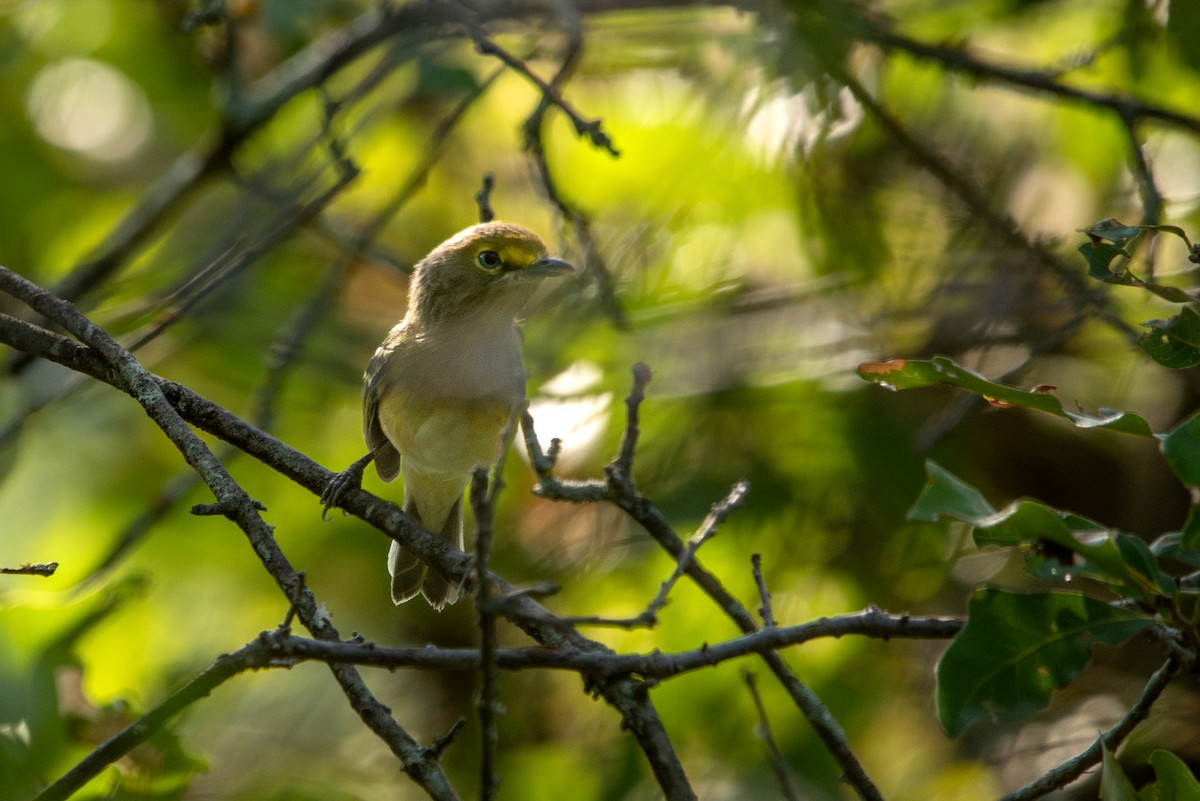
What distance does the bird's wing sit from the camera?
4281mm

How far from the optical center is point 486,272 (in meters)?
4.30

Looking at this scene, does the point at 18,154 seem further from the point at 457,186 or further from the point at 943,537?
the point at 943,537

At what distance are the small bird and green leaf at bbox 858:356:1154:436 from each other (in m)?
1.71

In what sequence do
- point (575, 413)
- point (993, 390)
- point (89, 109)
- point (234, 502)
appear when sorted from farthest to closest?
point (89, 109) < point (575, 413) < point (234, 502) < point (993, 390)

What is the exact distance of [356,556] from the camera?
5.45 meters

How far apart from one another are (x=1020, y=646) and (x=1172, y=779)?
1.37 ft

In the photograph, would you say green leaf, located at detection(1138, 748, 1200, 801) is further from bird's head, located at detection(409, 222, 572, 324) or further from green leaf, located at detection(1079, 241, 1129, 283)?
bird's head, located at detection(409, 222, 572, 324)

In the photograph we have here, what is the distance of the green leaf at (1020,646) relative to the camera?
2.29 m

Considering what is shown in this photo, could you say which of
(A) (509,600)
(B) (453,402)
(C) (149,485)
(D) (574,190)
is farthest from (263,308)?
A: (A) (509,600)

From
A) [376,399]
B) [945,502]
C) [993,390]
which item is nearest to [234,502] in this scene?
[945,502]

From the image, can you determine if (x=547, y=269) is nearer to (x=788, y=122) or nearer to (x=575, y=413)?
(x=575, y=413)

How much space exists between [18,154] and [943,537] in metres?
5.11

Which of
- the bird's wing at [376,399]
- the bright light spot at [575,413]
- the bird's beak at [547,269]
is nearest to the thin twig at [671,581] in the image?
the bird's beak at [547,269]

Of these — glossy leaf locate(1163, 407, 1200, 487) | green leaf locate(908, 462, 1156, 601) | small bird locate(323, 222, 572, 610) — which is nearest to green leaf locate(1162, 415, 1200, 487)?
glossy leaf locate(1163, 407, 1200, 487)
